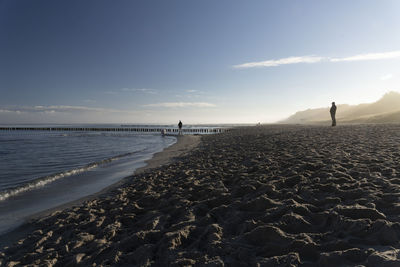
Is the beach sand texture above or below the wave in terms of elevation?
above

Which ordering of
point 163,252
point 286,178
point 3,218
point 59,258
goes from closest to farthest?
1. point 163,252
2. point 59,258
3. point 3,218
4. point 286,178

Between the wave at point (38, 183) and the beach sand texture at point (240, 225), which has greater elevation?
the beach sand texture at point (240, 225)

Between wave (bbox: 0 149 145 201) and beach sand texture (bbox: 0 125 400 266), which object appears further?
wave (bbox: 0 149 145 201)

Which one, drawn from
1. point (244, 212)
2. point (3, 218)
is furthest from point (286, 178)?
point (3, 218)

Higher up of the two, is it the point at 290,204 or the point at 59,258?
the point at 290,204

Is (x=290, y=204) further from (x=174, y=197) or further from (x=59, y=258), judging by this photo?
(x=59, y=258)

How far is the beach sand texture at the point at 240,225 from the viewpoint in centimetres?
276

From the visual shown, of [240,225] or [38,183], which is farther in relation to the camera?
[38,183]

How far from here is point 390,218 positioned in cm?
325

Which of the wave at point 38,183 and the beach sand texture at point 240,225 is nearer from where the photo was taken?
the beach sand texture at point 240,225

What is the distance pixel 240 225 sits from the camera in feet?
11.8

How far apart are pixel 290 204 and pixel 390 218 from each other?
1.35 m

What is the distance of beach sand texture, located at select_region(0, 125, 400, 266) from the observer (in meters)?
2.76

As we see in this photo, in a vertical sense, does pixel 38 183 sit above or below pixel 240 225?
below
